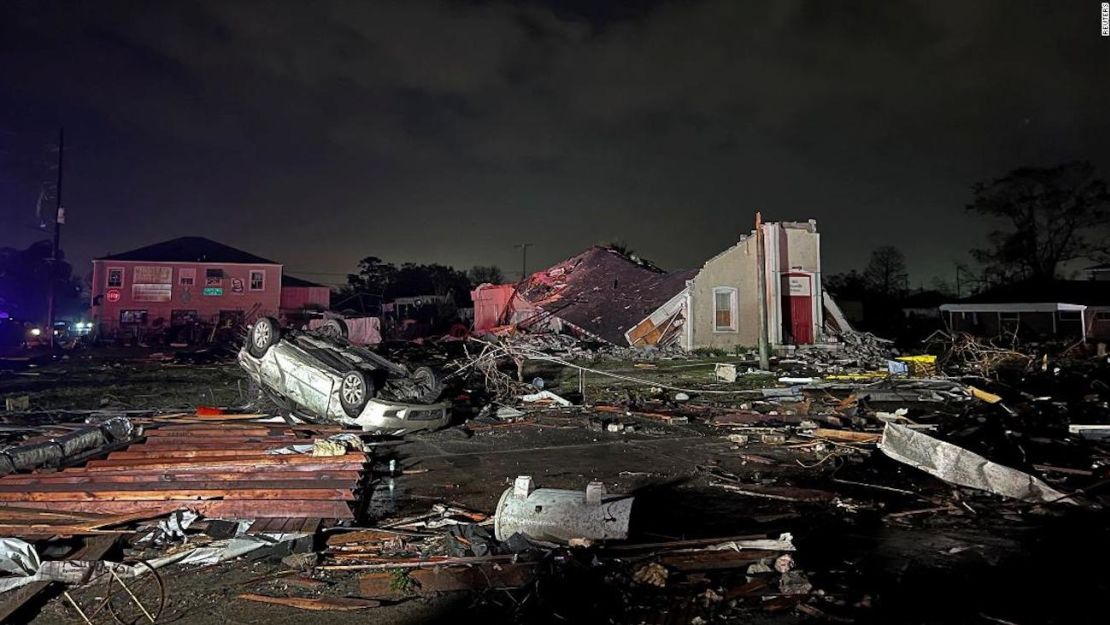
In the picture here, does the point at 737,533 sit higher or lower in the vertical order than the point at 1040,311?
lower

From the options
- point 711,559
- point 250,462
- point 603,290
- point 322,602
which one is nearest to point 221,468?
point 250,462

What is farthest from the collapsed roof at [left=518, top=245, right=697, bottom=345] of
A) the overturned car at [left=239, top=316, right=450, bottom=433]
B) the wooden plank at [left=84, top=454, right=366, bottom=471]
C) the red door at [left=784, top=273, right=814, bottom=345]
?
the wooden plank at [left=84, top=454, right=366, bottom=471]

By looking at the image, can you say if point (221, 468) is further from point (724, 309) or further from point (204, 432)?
point (724, 309)

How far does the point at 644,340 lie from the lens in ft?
89.5

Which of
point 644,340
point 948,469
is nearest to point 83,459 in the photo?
point 948,469

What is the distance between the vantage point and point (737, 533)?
5.76 meters

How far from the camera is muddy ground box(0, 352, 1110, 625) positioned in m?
4.23

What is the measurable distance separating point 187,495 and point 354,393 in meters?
3.97

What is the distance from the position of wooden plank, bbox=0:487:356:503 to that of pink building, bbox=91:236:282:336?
39.1m

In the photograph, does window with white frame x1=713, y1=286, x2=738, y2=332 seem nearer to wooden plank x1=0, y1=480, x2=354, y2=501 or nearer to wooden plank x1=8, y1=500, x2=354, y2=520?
wooden plank x1=0, y1=480, x2=354, y2=501

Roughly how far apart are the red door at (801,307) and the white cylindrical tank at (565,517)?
23.4m

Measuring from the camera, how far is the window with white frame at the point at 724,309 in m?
26.9

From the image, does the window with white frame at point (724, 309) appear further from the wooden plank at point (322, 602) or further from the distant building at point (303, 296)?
the distant building at point (303, 296)

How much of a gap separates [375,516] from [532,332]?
24001 millimetres
